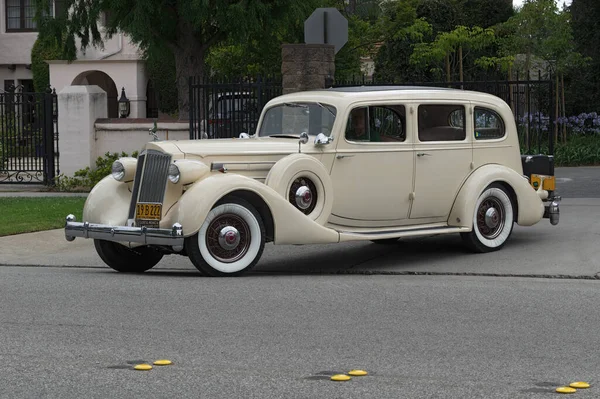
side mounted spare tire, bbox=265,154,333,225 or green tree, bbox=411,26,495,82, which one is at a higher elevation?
green tree, bbox=411,26,495,82

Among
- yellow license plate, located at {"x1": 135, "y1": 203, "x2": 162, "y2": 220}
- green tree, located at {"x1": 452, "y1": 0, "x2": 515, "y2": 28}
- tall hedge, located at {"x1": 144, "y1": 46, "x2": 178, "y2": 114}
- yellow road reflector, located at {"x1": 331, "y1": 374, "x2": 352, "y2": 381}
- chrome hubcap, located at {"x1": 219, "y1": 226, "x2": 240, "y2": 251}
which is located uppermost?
green tree, located at {"x1": 452, "y1": 0, "x2": 515, "y2": 28}

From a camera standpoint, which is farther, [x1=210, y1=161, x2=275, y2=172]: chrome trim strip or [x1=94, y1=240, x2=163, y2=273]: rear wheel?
[x1=94, y1=240, x2=163, y2=273]: rear wheel

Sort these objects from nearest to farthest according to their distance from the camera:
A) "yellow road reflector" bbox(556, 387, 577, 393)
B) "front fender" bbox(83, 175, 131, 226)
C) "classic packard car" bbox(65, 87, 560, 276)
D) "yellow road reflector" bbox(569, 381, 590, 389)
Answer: "yellow road reflector" bbox(556, 387, 577, 393) → "yellow road reflector" bbox(569, 381, 590, 389) → "classic packard car" bbox(65, 87, 560, 276) → "front fender" bbox(83, 175, 131, 226)

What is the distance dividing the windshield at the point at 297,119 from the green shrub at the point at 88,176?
8.58 meters

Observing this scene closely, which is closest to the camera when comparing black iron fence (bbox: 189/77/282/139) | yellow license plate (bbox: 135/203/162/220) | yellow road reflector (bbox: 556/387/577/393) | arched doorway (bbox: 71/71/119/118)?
yellow road reflector (bbox: 556/387/577/393)

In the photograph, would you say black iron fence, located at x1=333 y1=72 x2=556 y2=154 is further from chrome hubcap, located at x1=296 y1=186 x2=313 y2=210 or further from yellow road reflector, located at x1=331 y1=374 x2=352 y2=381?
yellow road reflector, located at x1=331 y1=374 x2=352 y2=381

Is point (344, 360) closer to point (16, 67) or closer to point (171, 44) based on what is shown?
point (171, 44)

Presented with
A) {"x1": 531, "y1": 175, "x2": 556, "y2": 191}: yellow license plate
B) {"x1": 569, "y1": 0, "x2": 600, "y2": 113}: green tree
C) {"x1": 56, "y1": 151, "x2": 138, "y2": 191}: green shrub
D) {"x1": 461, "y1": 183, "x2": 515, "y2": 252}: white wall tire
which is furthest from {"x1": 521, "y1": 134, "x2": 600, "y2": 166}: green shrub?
{"x1": 461, "y1": 183, "x2": 515, "y2": 252}: white wall tire

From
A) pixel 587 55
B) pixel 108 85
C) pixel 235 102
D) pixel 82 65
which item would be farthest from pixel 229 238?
pixel 108 85

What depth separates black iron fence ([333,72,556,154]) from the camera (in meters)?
15.6

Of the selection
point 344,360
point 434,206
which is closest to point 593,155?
point 434,206

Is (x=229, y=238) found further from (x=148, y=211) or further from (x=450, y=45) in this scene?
(x=450, y=45)

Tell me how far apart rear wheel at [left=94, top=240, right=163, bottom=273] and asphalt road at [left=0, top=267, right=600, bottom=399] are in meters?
0.75

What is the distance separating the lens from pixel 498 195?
12047mm
